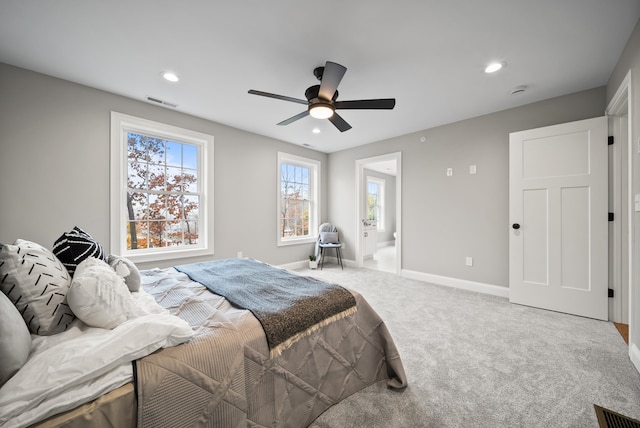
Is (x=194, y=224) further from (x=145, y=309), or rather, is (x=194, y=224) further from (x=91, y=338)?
(x=91, y=338)

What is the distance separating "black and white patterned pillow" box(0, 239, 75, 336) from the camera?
3.26ft

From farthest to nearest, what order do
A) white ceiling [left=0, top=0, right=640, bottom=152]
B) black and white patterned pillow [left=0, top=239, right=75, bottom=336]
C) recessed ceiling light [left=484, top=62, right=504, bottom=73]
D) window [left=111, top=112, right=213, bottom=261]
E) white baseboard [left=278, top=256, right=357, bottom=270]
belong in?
white baseboard [left=278, top=256, right=357, bottom=270]
window [left=111, top=112, right=213, bottom=261]
recessed ceiling light [left=484, top=62, right=504, bottom=73]
white ceiling [left=0, top=0, right=640, bottom=152]
black and white patterned pillow [left=0, top=239, right=75, bottom=336]

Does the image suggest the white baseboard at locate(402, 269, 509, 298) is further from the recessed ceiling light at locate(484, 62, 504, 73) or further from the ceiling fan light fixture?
the ceiling fan light fixture

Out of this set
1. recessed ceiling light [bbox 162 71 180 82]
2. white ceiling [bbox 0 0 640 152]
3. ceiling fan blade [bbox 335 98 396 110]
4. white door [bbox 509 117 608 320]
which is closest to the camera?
white ceiling [bbox 0 0 640 152]

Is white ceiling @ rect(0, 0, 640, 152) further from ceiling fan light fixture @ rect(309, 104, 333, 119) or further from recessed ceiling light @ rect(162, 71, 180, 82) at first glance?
ceiling fan light fixture @ rect(309, 104, 333, 119)

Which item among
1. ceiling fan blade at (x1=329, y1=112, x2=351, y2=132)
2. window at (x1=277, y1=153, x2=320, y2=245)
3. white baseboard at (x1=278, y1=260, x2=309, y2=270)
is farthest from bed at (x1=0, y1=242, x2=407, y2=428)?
window at (x1=277, y1=153, x2=320, y2=245)

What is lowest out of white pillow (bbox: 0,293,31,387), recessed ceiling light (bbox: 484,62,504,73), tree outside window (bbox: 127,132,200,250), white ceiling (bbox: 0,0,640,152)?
white pillow (bbox: 0,293,31,387)

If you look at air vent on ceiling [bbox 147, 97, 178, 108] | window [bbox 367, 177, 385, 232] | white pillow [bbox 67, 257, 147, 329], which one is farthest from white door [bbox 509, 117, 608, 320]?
window [bbox 367, 177, 385, 232]

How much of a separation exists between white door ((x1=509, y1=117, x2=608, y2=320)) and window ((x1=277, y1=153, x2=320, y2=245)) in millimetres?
3478

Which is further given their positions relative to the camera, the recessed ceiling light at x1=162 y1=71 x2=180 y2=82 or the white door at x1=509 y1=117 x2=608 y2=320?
the white door at x1=509 y1=117 x2=608 y2=320

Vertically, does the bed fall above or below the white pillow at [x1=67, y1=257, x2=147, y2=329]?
below

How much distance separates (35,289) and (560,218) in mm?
4409

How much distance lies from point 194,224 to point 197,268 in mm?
1669

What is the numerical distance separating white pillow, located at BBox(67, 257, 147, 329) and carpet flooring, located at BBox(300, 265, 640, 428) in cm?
116
